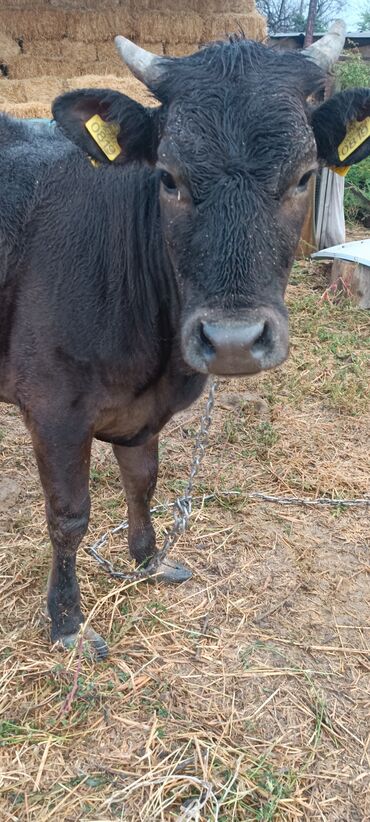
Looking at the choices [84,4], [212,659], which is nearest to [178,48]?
[84,4]

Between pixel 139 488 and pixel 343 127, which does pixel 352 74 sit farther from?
pixel 139 488

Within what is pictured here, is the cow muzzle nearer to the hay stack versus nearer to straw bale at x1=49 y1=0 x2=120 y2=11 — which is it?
the hay stack

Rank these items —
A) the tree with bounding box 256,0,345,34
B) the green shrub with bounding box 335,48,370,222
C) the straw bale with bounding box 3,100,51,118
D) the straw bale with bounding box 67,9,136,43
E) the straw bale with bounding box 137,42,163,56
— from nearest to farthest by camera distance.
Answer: the straw bale with bounding box 3,100,51,118, the straw bale with bounding box 67,9,136,43, the straw bale with bounding box 137,42,163,56, the green shrub with bounding box 335,48,370,222, the tree with bounding box 256,0,345,34

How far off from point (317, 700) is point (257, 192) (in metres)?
2.20

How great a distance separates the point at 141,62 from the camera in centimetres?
277

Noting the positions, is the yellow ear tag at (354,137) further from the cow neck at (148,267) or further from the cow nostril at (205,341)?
the cow nostril at (205,341)

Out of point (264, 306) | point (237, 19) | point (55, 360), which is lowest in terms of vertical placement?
point (55, 360)

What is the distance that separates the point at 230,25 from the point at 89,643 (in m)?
8.52

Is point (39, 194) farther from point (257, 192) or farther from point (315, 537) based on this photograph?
point (315, 537)

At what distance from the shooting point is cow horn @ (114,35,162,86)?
8.91ft

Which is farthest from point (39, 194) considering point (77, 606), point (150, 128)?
point (77, 606)

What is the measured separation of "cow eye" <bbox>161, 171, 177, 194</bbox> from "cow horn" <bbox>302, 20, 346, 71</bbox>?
86 cm

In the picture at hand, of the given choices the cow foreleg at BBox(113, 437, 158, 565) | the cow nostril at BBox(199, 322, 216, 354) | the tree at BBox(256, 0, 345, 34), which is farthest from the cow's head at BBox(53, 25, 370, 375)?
the tree at BBox(256, 0, 345, 34)

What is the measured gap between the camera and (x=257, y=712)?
292 centimetres
